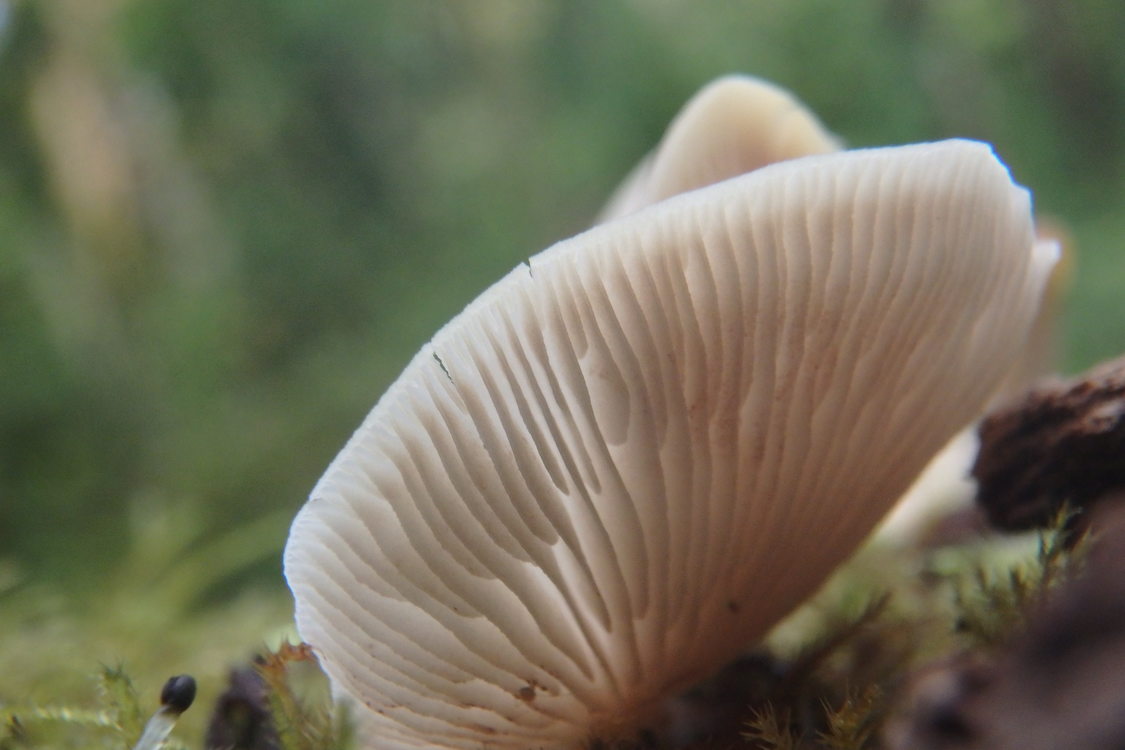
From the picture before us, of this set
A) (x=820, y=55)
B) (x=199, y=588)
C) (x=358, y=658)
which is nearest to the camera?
(x=358, y=658)

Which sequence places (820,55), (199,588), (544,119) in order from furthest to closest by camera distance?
(544,119), (820,55), (199,588)

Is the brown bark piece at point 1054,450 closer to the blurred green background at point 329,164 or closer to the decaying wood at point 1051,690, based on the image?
the decaying wood at point 1051,690

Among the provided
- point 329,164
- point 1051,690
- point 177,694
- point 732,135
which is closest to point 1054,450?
point 1051,690

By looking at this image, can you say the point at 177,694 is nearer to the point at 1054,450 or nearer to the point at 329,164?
the point at 1054,450

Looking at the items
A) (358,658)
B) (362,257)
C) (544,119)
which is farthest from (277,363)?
(358,658)

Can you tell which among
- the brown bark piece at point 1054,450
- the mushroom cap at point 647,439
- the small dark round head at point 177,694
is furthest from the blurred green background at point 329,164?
the brown bark piece at point 1054,450

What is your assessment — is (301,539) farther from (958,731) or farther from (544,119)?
(544,119)

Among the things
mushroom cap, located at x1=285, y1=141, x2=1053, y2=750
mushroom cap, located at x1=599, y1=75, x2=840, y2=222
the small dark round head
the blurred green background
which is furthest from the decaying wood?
the blurred green background
